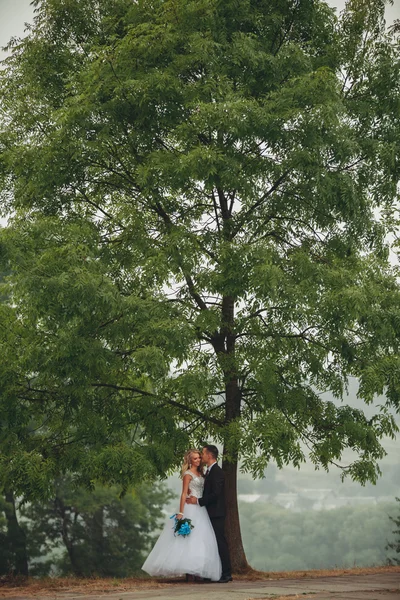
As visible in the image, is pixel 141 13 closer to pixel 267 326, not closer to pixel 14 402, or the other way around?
pixel 267 326

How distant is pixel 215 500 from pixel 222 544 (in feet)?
2.07

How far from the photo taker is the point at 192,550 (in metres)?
11.0

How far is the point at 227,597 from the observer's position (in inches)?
302

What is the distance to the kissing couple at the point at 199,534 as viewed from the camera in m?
11.0

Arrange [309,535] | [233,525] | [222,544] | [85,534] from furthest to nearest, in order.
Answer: [309,535] < [85,534] < [233,525] < [222,544]

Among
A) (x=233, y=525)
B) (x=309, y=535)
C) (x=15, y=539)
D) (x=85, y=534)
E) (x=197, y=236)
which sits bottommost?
(x=233, y=525)

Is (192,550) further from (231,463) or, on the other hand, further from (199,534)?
(231,463)

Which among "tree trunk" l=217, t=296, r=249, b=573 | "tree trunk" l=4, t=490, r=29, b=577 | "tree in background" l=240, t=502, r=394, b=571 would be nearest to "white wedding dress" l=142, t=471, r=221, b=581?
"tree trunk" l=217, t=296, r=249, b=573

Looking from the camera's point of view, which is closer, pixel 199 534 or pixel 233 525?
pixel 199 534

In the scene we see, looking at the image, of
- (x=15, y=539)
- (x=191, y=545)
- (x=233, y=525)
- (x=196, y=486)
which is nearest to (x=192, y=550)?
(x=191, y=545)

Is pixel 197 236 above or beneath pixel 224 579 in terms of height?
above

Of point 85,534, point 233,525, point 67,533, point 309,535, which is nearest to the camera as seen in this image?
point 233,525

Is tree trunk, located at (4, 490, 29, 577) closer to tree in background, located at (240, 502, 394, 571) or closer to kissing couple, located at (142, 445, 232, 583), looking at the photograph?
kissing couple, located at (142, 445, 232, 583)

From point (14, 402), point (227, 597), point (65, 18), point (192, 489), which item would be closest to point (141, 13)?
point (65, 18)
